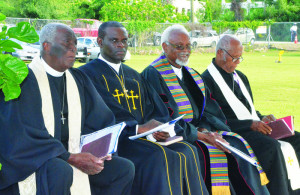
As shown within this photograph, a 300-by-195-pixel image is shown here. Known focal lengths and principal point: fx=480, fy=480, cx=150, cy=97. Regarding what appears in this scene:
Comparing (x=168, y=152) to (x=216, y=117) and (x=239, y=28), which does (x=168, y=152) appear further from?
(x=239, y=28)

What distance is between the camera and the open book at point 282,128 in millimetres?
5219

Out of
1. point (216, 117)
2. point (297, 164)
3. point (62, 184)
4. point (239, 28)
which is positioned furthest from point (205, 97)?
point (239, 28)

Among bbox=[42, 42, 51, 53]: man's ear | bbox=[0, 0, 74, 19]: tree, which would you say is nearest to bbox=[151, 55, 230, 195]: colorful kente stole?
bbox=[42, 42, 51, 53]: man's ear

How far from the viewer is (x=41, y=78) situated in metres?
3.82

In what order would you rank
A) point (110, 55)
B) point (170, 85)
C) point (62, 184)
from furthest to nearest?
point (170, 85) < point (110, 55) < point (62, 184)

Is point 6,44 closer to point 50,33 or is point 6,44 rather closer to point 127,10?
point 50,33

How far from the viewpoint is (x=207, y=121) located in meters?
5.24

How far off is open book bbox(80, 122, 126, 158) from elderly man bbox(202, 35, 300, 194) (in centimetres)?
→ 197

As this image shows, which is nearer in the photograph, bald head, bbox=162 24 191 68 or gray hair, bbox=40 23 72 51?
gray hair, bbox=40 23 72 51

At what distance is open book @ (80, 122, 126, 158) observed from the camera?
3.58 meters

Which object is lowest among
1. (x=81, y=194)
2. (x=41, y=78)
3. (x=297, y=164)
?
(x=297, y=164)

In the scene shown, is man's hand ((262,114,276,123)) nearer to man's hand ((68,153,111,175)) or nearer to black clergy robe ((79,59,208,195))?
black clergy robe ((79,59,208,195))

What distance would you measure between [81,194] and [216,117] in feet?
6.83

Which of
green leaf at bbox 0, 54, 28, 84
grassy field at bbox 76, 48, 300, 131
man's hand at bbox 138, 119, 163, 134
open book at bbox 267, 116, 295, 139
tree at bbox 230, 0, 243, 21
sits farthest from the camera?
tree at bbox 230, 0, 243, 21
